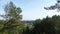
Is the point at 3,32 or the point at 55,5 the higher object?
the point at 55,5

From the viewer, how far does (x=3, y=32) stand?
3775 cm

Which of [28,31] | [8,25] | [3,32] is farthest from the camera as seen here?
[8,25]

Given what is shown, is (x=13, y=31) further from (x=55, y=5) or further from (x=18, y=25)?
(x=55, y=5)

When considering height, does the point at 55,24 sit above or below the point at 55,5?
below

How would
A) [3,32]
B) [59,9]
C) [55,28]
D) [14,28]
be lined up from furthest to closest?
[14,28], [3,32], [55,28], [59,9]

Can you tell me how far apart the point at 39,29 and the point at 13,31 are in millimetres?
11922

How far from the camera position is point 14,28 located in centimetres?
4441

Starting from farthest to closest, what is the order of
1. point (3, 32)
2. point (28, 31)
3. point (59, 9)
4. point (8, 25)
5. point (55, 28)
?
point (8, 25)
point (3, 32)
point (28, 31)
point (55, 28)
point (59, 9)

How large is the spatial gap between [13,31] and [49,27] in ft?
44.3

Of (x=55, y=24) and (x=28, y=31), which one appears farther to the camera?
(x=28, y=31)

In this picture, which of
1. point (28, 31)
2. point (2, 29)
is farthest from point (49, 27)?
point (2, 29)

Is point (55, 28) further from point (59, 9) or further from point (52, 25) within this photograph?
point (59, 9)

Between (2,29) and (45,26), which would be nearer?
(45,26)

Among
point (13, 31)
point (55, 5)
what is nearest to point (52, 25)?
point (55, 5)
